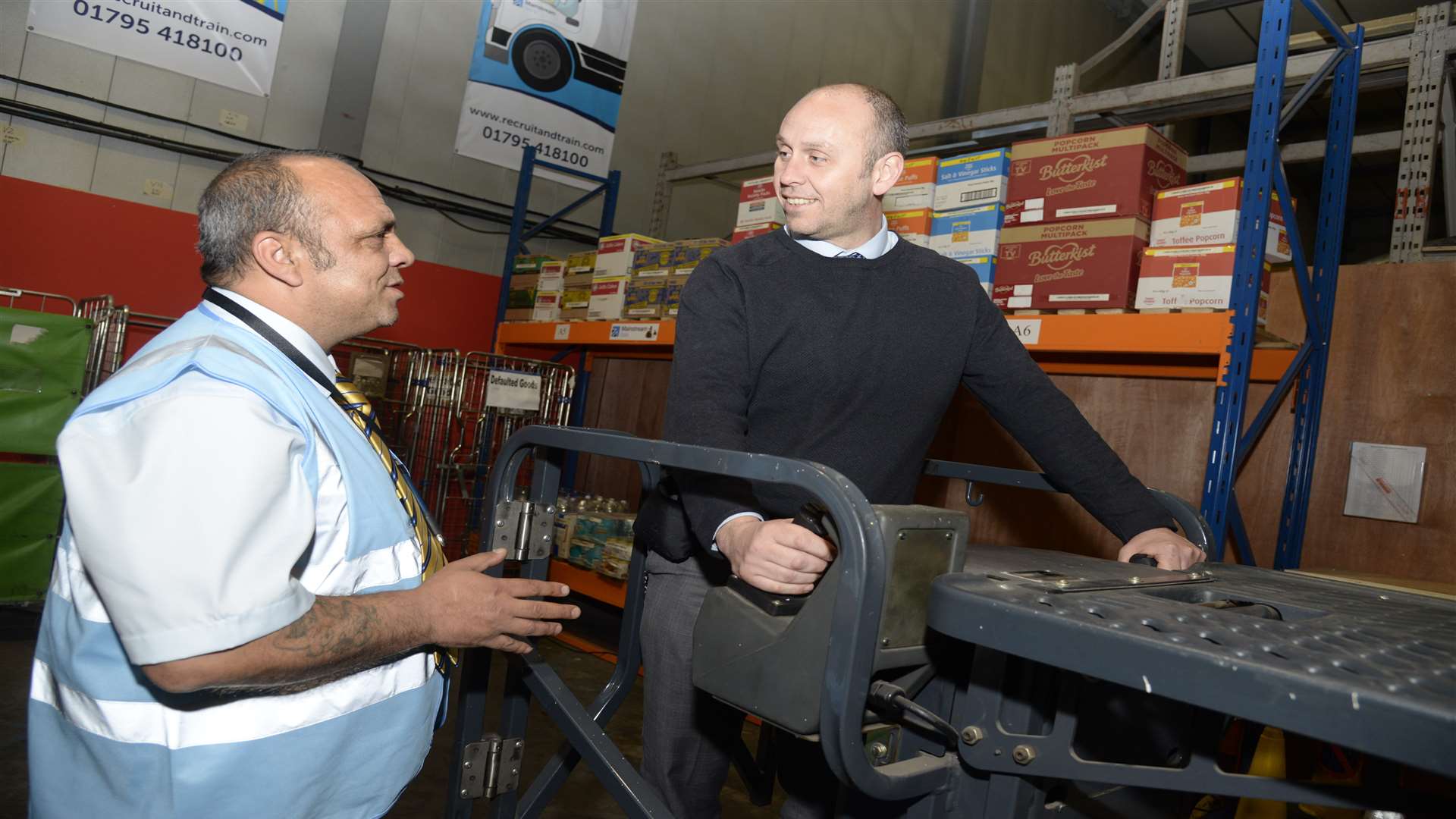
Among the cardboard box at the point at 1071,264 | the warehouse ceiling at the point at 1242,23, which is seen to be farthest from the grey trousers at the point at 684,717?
the warehouse ceiling at the point at 1242,23

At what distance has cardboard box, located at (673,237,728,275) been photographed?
4.05m

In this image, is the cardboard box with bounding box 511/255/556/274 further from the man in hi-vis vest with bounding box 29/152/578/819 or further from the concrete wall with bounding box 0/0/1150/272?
the man in hi-vis vest with bounding box 29/152/578/819

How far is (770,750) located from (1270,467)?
Answer: 2190 millimetres

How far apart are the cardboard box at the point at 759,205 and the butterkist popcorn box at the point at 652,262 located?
470 millimetres

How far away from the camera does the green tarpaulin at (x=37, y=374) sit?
388 cm

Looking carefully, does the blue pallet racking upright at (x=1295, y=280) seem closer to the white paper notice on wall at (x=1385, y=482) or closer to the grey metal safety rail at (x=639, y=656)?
the white paper notice on wall at (x=1385, y=482)

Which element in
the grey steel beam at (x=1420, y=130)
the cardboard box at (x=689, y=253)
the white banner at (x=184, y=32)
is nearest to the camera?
the grey steel beam at (x=1420, y=130)

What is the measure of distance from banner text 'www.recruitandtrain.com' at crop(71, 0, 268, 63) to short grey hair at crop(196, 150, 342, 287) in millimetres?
4301

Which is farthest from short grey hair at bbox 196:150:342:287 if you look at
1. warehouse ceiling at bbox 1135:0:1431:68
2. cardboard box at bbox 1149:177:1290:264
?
warehouse ceiling at bbox 1135:0:1431:68

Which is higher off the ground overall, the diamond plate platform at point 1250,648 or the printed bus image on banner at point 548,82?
the printed bus image on banner at point 548,82

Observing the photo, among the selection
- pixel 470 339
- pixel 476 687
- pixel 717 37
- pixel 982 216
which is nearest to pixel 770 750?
pixel 476 687

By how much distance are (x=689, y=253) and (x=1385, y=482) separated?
2.81m

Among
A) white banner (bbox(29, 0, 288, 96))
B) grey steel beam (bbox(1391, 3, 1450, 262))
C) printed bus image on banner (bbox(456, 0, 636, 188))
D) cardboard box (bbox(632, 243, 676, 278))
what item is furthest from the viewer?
printed bus image on banner (bbox(456, 0, 636, 188))

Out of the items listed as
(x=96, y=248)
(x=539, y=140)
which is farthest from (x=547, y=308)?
(x=96, y=248)
